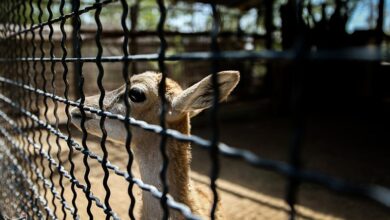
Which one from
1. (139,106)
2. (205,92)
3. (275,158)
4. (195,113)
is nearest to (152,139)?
(139,106)

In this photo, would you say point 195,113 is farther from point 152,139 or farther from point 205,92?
point 205,92

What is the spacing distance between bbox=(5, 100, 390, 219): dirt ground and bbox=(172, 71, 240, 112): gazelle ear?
0.47 metres

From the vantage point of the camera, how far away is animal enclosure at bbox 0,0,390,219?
95cm

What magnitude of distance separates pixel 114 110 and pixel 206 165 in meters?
3.72

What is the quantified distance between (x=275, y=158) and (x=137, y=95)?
4524 mm

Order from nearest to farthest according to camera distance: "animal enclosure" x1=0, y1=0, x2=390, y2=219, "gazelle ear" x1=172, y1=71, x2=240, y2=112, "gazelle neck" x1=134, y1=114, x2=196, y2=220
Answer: "animal enclosure" x1=0, y1=0, x2=390, y2=219, "gazelle ear" x1=172, y1=71, x2=240, y2=112, "gazelle neck" x1=134, y1=114, x2=196, y2=220

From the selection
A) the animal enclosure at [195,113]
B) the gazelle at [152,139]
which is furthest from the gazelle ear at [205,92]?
the gazelle at [152,139]

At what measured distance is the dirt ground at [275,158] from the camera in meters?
4.36

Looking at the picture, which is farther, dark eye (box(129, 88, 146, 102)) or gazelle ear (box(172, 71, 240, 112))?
dark eye (box(129, 88, 146, 102))

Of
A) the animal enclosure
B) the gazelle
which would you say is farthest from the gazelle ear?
the gazelle

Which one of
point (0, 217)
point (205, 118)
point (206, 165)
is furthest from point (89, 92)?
point (0, 217)

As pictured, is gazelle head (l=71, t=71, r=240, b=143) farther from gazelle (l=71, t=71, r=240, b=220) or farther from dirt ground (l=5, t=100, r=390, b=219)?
dirt ground (l=5, t=100, r=390, b=219)

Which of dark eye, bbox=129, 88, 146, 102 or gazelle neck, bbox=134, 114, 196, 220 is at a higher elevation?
dark eye, bbox=129, 88, 146, 102

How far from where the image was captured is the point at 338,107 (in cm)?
1142
